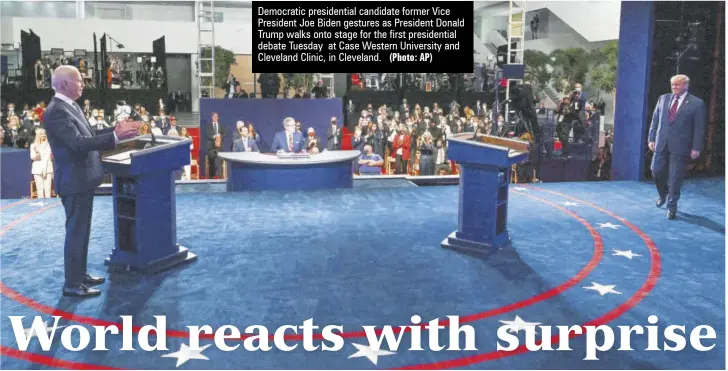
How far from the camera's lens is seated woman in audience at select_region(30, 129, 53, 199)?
31.9ft

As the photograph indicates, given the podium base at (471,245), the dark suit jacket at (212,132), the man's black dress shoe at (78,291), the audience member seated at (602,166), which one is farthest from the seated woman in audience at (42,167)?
the audience member seated at (602,166)

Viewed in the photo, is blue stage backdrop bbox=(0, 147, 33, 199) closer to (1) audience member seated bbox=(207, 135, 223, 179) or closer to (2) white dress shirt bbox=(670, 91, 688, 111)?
(1) audience member seated bbox=(207, 135, 223, 179)

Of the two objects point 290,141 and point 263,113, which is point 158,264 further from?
point 263,113

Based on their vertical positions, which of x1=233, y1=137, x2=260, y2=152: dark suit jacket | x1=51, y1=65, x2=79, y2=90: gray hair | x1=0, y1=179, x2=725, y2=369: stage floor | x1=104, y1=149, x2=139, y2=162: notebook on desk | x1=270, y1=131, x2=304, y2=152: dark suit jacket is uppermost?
x1=51, y1=65, x2=79, y2=90: gray hair

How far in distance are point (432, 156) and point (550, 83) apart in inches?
503

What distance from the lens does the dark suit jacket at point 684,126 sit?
6.34 meters

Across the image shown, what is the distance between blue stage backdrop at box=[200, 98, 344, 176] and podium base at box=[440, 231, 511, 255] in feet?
21.7

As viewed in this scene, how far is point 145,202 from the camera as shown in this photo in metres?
4.69

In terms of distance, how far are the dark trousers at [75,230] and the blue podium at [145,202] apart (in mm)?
446

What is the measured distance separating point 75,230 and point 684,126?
5.63 meters

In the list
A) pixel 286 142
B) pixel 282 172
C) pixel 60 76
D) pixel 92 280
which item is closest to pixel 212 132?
pixel 286 142

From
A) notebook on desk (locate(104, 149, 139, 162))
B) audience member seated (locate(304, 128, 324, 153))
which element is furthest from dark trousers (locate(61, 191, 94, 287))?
audience member seated (locate(304, 128, 324, 153))

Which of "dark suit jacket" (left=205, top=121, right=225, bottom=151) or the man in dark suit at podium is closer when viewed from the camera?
the man in dark suit at podium

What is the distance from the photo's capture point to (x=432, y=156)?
1136cm
